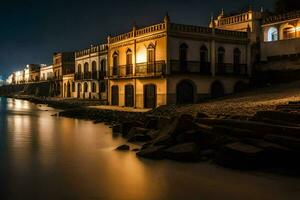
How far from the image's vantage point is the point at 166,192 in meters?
11.6

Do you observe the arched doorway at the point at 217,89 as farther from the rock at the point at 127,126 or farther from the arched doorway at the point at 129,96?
the rock at the point at 127,126

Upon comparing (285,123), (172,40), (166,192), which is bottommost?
(166,192)

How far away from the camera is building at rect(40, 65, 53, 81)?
93300 mm

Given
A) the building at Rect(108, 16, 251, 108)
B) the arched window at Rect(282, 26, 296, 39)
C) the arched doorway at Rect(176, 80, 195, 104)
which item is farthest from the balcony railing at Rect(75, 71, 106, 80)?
the arched window at Rect(282, 26, 296, 39)

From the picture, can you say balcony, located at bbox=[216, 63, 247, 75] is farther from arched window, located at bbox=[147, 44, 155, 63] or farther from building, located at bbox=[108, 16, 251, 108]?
arched window, located at bbox=[147, 44, 155, 63]

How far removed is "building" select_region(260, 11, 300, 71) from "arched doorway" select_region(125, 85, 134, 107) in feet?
49.5

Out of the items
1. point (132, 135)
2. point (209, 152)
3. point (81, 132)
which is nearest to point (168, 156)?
point (209, 152)

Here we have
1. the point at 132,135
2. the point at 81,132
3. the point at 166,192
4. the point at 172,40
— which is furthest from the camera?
the point at 172,40

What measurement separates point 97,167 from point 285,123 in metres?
8.28

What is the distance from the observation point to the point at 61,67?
83438mm

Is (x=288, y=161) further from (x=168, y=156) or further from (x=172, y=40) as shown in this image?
(x=172, y=40)

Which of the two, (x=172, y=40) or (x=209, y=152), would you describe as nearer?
(x=209, y=152)

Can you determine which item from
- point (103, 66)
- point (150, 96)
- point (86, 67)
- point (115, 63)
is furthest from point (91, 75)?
point (150, 96)

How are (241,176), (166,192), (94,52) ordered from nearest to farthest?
(166,192) → (241,176) → (94,52)
